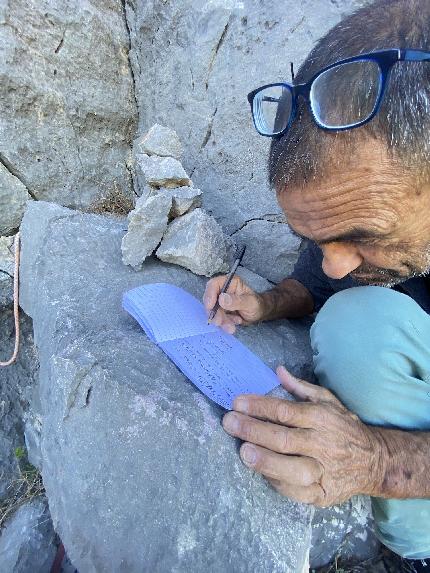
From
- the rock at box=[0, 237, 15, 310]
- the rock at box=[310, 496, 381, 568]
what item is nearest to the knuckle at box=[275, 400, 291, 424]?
the rock at box=[310, 496, 381, 568]

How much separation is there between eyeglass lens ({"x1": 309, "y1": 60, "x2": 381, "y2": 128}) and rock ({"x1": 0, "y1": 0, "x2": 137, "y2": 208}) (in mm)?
1776

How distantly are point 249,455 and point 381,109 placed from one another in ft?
2.59

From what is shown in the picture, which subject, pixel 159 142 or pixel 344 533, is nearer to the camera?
pixel 344 533

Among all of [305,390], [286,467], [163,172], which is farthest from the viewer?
[163,172]

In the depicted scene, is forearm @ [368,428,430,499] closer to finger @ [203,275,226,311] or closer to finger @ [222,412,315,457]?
finger @ [222,412,315,457]

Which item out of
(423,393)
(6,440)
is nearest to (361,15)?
(423,393)

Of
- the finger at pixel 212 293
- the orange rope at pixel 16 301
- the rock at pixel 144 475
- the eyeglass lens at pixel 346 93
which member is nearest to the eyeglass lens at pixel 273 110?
the eyeglass lens at pixel 346 93

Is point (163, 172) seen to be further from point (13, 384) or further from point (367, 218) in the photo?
point (13, 384)

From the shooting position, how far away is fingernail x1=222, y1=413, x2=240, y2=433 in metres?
1.07

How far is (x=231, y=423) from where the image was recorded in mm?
1080

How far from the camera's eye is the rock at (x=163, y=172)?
2055 millimetres

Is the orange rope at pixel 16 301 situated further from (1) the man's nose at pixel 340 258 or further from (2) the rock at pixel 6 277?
(1) the man's nose at pixel 340 258

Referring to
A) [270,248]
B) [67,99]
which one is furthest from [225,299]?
[67,99]

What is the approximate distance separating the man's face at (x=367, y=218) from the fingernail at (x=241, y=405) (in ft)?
1.51
